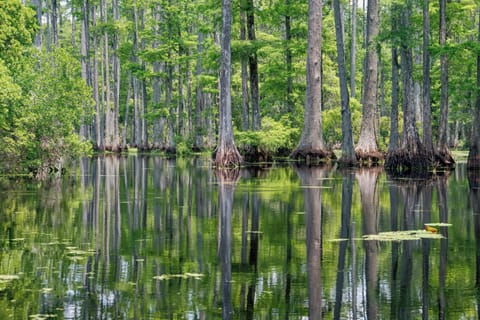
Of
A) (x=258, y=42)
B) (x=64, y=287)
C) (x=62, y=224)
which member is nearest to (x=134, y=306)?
(x=64, y=287)

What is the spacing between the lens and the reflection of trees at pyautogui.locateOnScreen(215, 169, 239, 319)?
5.99 m

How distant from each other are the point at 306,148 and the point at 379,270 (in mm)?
21471

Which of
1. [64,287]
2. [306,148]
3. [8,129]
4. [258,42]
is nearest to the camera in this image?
[64,287]

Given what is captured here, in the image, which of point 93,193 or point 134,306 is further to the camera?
point 93,193

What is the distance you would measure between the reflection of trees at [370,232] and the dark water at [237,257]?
16mm

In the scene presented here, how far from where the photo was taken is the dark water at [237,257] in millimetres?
5812

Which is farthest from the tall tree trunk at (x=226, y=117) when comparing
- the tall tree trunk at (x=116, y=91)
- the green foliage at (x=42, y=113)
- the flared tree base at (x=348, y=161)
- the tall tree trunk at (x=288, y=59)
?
the tall tree trunk at (x=116, y=91)

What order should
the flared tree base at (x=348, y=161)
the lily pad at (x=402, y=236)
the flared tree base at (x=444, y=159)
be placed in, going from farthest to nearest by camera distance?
the flared tree base at (x=348, y=161), the flared tree base at (x=444, y=159), the lily pad at (x=402, y=236)

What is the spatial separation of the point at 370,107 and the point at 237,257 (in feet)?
70.3

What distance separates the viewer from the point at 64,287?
21.4ft

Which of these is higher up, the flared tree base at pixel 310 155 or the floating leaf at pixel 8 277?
the flared tree base at pixel 310 155

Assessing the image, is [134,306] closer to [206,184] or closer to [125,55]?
[206,184]

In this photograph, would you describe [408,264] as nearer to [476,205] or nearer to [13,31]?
[476,205]

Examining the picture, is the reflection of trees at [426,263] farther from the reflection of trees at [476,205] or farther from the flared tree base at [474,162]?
the flared tree base at [474,162]
